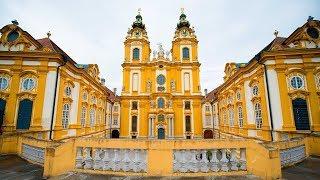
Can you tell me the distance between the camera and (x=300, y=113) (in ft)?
55.7

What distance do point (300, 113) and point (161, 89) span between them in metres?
25.7

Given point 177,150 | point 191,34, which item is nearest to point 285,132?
point 177,150

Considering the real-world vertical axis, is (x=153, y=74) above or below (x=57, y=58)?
above

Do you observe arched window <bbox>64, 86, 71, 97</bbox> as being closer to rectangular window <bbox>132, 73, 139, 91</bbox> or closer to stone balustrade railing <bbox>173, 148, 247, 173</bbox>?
stone balustrade railing <bbox>173, 148, 247, 173</bbox>

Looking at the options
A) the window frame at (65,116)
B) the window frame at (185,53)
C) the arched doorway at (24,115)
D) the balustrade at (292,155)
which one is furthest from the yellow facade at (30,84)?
the window frame at (185,53)

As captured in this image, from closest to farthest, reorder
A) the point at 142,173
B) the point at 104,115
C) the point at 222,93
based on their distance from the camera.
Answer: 1. the point at 142,173
2. the point at 222,93
3. the point at 104,115

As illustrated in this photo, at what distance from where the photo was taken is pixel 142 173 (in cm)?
610

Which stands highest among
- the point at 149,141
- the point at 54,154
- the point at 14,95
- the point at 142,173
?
the point at 14,95

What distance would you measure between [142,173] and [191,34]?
133ft

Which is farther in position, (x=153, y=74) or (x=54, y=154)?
(x=153, y=74)

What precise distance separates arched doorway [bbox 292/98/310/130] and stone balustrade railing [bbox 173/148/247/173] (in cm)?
1363

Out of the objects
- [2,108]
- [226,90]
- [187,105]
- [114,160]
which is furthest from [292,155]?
[187,105]

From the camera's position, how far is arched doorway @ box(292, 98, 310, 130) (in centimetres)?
1681

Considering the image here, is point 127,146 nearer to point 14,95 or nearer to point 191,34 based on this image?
point 14,95
